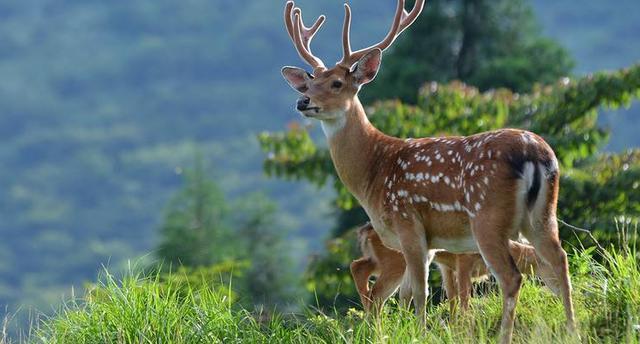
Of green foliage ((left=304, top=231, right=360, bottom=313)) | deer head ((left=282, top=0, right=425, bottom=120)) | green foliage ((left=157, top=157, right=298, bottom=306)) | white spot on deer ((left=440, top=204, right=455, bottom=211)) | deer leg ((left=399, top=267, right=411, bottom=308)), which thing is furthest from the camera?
green foliage ((left=157, top=157, right=298, bottom=306))

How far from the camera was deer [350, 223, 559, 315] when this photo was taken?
1050 centimetres

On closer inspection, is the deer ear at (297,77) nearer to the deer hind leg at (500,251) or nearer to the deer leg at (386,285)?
the deer leg at (386,285)

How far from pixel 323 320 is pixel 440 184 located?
1.20 meters

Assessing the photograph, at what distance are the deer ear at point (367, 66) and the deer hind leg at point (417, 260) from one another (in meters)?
1.79

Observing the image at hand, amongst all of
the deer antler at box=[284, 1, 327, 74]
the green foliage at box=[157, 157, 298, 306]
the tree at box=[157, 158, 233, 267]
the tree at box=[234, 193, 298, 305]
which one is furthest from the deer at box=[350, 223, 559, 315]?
the tree at box=[234, 193, 298, 305]

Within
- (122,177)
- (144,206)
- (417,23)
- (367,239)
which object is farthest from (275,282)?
(122,177)

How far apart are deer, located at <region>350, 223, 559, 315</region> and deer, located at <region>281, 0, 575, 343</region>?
0.48m

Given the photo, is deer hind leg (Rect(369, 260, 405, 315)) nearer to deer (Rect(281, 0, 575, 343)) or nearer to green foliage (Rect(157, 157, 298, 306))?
deer (Rect(281, 0, 575, 343))

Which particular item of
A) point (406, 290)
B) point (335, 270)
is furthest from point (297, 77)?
point (335, 270)

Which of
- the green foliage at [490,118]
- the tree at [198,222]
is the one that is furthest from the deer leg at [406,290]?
the tree at [198,222]

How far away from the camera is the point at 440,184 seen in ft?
31.7

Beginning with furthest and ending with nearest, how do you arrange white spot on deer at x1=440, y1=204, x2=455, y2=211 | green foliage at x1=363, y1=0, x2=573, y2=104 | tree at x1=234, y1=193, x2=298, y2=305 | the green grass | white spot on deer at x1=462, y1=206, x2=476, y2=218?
tree at x1=234, y1=193, x2=298, y2=305 < green foliage at x1=363, y1=0, x2=573, y2=104 < white spot on deer at x1=440, y1=204, x2=455, y2=211 < white spot on deer at x1=462, y1=206, x2=476, y2=218 < the green grass

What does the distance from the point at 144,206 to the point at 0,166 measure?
94.8 feet

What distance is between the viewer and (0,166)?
193 metres
